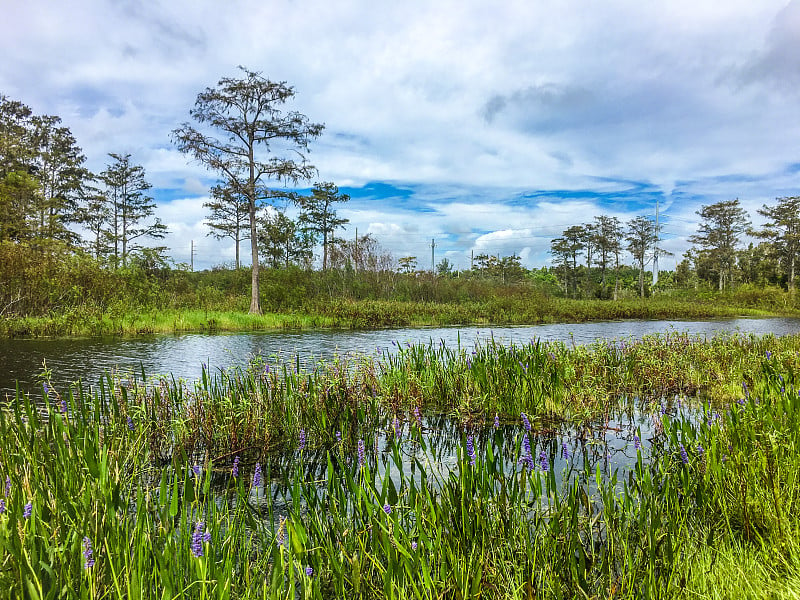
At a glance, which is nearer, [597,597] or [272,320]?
[597,597]

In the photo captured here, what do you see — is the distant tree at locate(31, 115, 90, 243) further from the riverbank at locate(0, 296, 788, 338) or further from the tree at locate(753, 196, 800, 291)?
the tree at locate(753, 196, 800, 291)

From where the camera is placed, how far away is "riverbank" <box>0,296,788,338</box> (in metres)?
15.7

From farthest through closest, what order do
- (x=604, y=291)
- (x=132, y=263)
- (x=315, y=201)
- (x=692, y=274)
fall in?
(x=692, y=274), (x=604, y=291), (x=315, y=201), (x=132, y=263)

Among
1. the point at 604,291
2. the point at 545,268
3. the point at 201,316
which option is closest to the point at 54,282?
the point at 201,316

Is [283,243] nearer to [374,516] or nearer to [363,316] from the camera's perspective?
[363,316]

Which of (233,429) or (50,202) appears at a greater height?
(50,202)

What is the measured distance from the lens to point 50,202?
29.4 meters

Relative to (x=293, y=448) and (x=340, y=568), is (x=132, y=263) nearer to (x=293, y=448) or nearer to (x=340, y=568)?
(x=293, y=448)

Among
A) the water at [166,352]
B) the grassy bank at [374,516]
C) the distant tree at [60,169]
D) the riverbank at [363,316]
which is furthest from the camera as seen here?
the distant tree at [60,169]

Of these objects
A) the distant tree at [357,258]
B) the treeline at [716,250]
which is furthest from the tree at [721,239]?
the distant tree at [357,258]

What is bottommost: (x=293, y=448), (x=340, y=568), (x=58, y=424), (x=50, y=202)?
(x=293, y=448)

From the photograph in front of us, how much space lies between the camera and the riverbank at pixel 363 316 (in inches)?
619

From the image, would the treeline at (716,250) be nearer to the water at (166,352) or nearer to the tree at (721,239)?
the tree at (721,239)

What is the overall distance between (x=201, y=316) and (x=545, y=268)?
201 ft
